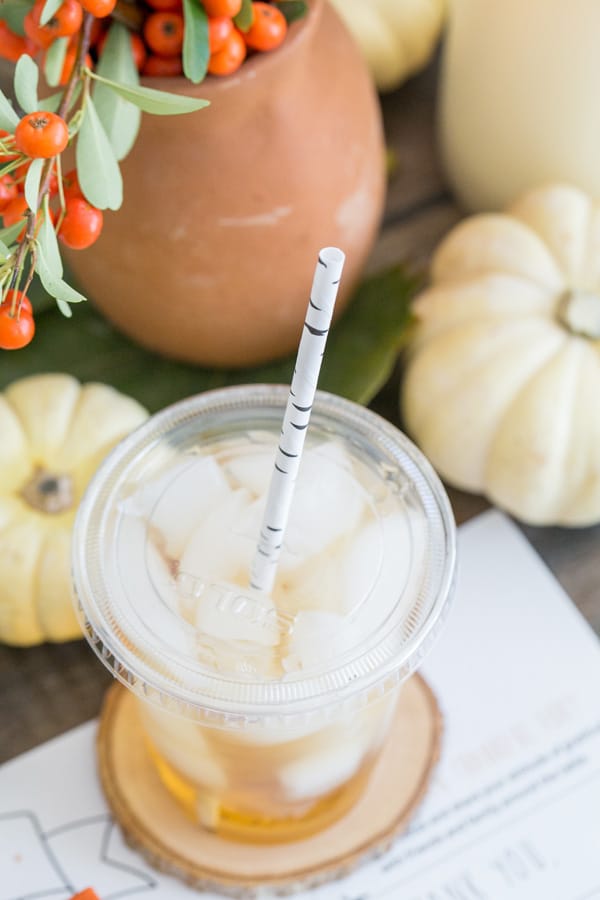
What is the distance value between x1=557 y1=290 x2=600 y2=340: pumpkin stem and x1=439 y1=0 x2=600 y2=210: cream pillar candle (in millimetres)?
114

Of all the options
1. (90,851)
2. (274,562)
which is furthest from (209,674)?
(90,851)

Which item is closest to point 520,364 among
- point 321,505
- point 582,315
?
point 582,315

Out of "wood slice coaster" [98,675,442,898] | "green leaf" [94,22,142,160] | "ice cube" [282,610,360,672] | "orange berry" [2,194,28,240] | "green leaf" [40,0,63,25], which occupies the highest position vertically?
"green leaf" [40,0,63,25]

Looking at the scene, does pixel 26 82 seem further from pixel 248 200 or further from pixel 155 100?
pixel 248 200

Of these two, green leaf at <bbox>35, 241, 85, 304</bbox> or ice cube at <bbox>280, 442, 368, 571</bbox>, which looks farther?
ice cube at <bbox>280, 442, 368, 571</bbox>

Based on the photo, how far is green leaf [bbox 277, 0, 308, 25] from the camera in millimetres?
507

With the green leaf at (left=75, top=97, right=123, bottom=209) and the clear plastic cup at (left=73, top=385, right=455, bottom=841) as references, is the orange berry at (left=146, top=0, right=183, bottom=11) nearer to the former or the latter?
the green leaf at (left=75, top=97, right=123, bottom=209)

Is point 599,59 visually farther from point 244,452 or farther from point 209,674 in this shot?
point 209,674

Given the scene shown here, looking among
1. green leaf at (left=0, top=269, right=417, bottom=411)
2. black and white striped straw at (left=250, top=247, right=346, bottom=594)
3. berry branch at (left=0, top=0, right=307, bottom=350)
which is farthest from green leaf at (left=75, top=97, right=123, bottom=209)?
green leaf at (left=0, top=269, right=417, bottom=411)

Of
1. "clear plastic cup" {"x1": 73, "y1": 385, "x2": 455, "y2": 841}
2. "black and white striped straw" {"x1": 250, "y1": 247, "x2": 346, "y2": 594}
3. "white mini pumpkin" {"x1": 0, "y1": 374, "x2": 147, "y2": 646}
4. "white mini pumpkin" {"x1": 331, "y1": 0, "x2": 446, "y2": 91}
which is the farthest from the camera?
"white mini pumpkin" {"x1": 331, "y1": 0, "x2": 446, "y2": 91}

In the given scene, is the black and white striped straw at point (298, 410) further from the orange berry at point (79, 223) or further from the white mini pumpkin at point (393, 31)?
the white mini pumpkin at point (393, 31)

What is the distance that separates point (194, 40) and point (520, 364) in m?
0.26

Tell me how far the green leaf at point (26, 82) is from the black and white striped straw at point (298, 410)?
13cm

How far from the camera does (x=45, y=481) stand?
58 cm
